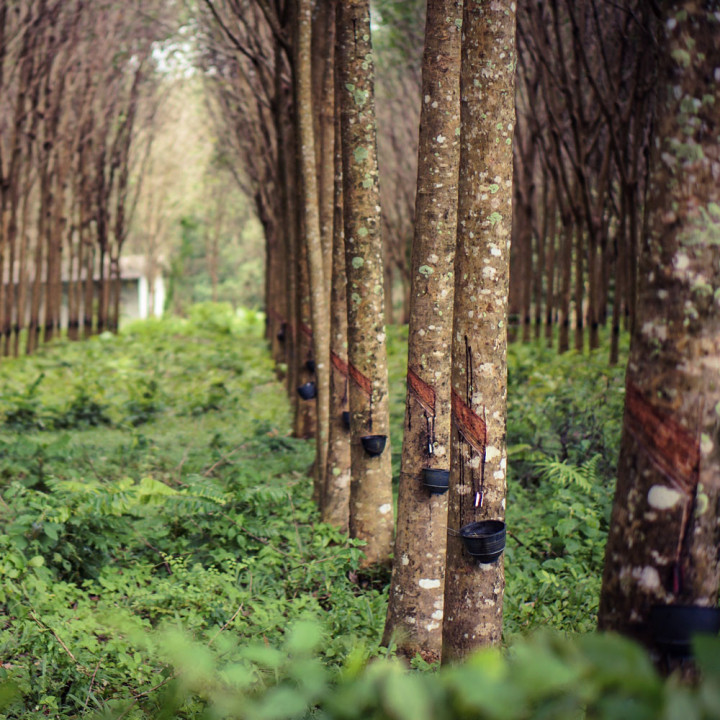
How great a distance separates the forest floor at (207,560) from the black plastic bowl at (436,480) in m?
0.85

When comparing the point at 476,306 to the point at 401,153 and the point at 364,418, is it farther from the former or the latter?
the point at 401,153

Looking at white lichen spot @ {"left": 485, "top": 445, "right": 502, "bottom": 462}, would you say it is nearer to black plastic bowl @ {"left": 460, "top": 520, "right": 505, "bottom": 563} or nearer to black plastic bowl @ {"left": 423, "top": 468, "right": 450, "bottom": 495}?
black plastic bowl @ {"left": 460, "top": 520, "right": 505, "bottom": 563}

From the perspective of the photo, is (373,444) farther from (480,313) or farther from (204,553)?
(480,313)

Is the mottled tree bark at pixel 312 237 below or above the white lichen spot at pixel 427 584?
above

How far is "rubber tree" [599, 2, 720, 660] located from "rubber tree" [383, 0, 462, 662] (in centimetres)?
227

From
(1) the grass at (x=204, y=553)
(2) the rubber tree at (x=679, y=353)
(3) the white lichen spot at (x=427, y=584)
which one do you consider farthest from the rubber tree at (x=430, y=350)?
(2) the rubber tree at (x=679, y=353)

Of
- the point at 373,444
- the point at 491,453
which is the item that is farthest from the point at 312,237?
the point at 491,453

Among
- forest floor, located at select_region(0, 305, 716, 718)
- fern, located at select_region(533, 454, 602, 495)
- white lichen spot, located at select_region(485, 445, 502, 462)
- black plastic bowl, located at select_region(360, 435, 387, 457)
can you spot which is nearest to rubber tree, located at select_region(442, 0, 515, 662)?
white lichen spot, located at select_region(485, 445, 502, 462)

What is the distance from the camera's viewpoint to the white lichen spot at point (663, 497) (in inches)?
81.1

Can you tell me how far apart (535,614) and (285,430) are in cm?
677

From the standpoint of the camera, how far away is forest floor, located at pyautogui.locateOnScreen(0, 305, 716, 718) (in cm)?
346

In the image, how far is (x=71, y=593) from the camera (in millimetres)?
4871

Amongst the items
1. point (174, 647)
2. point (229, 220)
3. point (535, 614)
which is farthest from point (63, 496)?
point (229, 220)

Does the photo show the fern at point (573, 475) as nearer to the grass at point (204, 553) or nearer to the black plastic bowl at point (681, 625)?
the grass at point (204, 553)
